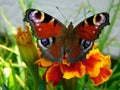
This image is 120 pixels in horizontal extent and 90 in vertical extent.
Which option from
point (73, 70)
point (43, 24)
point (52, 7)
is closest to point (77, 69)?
point (73, 70)

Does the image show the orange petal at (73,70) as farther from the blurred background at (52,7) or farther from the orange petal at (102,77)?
the blurred background at (52,7)

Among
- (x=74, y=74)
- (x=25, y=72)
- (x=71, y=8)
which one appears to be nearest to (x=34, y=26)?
(x=74, y=74)

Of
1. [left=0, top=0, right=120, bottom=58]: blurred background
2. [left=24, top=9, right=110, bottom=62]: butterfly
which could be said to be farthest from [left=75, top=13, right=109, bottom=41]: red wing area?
[left=0, top=0, right=120, bottom=58]: blurred background

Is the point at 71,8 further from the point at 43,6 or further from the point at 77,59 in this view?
the point at 77,59

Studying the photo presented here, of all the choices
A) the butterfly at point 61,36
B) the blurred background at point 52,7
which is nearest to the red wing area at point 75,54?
the butterfly at point 61,36

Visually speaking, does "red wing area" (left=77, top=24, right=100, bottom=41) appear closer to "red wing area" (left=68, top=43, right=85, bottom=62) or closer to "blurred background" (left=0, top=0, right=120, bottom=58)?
"red wing area" (left=68, top=43, right=85, bottom=62)

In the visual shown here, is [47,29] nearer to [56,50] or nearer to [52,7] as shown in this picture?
[56,50]
